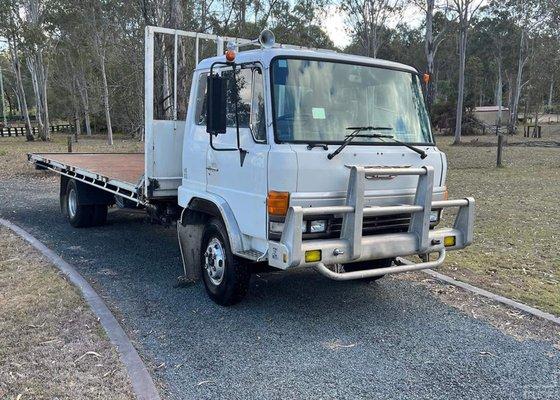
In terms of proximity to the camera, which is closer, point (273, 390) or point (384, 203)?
point (273, 390)

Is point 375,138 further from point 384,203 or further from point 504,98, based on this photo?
point 504,98

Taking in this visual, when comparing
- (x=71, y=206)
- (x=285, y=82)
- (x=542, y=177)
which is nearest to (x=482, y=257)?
(x=285, y=82)

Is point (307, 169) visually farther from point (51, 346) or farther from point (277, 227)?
point (51, 346)

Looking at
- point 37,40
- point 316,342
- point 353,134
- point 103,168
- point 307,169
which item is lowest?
point 316,342

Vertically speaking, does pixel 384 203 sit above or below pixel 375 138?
below

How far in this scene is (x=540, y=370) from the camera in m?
4.01

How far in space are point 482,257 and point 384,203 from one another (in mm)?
3064

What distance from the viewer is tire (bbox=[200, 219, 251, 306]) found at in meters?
5.00

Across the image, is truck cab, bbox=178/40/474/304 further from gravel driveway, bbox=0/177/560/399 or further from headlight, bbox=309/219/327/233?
gravel driveway, bbox=0/177/560/399

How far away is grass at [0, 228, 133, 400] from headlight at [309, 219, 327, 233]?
1.78 m

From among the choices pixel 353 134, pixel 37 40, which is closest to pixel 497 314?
pixel 353 134

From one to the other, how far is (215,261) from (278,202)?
4.28 feet

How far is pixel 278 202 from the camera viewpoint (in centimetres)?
429

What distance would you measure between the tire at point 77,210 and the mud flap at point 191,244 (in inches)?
146
